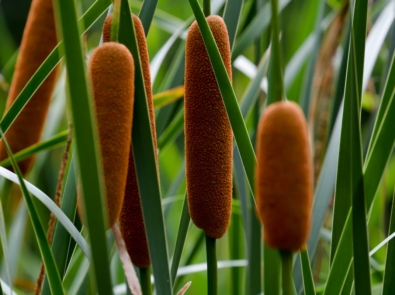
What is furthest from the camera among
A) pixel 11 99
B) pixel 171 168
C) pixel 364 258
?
pixel 171 168

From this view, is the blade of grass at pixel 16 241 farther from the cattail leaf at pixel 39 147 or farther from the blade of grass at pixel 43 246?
the blade of grass at pixel 43 246

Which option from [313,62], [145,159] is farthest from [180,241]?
[313,62]

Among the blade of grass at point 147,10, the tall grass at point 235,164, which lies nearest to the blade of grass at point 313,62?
the tall grass at point 235,164

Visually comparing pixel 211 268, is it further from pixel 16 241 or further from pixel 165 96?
pixel 16 241

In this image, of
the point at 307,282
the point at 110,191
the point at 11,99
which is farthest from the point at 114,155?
the point at 11,99

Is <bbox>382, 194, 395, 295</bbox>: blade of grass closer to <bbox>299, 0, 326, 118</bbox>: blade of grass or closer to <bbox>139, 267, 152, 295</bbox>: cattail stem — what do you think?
<bbox>139, 267, 152, 295</bbox>: cattail stem

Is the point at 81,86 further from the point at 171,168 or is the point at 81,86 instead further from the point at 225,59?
the point at 171,168

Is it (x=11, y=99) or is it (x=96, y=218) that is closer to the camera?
(x=96, y=218)
